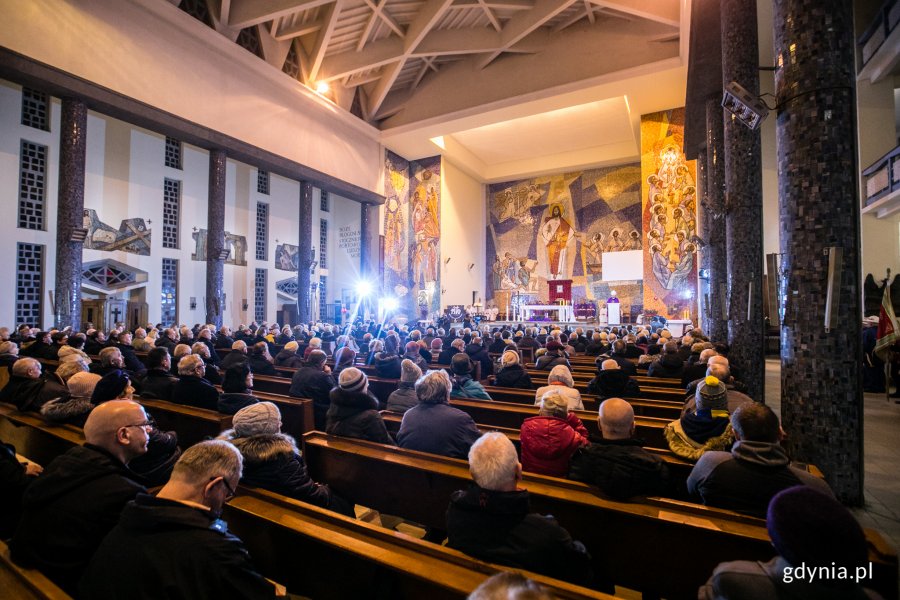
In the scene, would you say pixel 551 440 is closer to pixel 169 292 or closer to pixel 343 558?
pixel 343 558

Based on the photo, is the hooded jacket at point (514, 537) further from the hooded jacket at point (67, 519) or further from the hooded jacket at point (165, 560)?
the hooded jacket at point (67, 519)

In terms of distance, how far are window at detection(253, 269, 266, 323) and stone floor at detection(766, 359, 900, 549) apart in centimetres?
1686

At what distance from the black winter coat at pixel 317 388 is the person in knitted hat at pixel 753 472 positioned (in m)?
3.12

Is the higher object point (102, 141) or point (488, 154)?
point (488, 154)

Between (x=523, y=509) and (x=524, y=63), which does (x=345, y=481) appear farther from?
(x=524, y=63)

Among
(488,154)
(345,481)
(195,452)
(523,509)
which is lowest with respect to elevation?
(345,481)

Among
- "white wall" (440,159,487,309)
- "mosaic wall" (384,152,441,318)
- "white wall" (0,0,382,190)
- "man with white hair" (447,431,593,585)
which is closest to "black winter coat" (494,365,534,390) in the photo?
"man with white hair" (447,431,593,585)

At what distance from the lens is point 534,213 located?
22.0 m

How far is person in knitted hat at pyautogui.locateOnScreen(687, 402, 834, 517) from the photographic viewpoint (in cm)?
179

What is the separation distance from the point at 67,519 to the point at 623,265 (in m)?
19.3

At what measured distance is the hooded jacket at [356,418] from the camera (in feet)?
9.61

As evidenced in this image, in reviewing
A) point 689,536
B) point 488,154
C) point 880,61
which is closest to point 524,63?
point 488,154

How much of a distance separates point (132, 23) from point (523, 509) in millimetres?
12590

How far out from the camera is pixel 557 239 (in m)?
21.1
